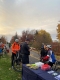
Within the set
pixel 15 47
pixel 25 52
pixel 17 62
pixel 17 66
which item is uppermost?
pixel 15 47

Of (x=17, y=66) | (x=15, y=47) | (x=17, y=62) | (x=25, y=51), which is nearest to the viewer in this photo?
(x=25, y=51)

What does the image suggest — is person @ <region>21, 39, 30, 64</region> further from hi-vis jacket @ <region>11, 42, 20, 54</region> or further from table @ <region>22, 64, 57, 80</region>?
table @ <region>22, 64, 57, 80</region>

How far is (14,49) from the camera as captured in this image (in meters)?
13.1

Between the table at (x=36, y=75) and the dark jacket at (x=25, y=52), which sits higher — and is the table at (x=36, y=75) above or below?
below

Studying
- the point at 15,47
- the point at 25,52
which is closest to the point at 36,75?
the point at 25,52

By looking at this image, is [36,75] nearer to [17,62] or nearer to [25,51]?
[25,51]

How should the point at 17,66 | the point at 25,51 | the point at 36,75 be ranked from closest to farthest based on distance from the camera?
the point at 36,75
the point at 25,51
the point at 17,66

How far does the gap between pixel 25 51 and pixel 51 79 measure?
6203mm

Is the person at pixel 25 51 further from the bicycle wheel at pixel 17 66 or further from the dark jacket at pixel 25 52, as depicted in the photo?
the bicycle wheel at pixel 17 66

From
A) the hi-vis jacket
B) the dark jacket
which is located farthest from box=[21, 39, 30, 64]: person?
the hi-vis jacket

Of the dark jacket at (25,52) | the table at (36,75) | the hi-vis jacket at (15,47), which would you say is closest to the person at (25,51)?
the dark jacket at (25,52)

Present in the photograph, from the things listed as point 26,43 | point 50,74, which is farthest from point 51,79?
point 26,43

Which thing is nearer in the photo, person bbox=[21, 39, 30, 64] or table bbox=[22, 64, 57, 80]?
table bbox=[22, 64, 57, 80]

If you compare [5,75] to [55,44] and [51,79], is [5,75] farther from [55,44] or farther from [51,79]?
[55,44]
